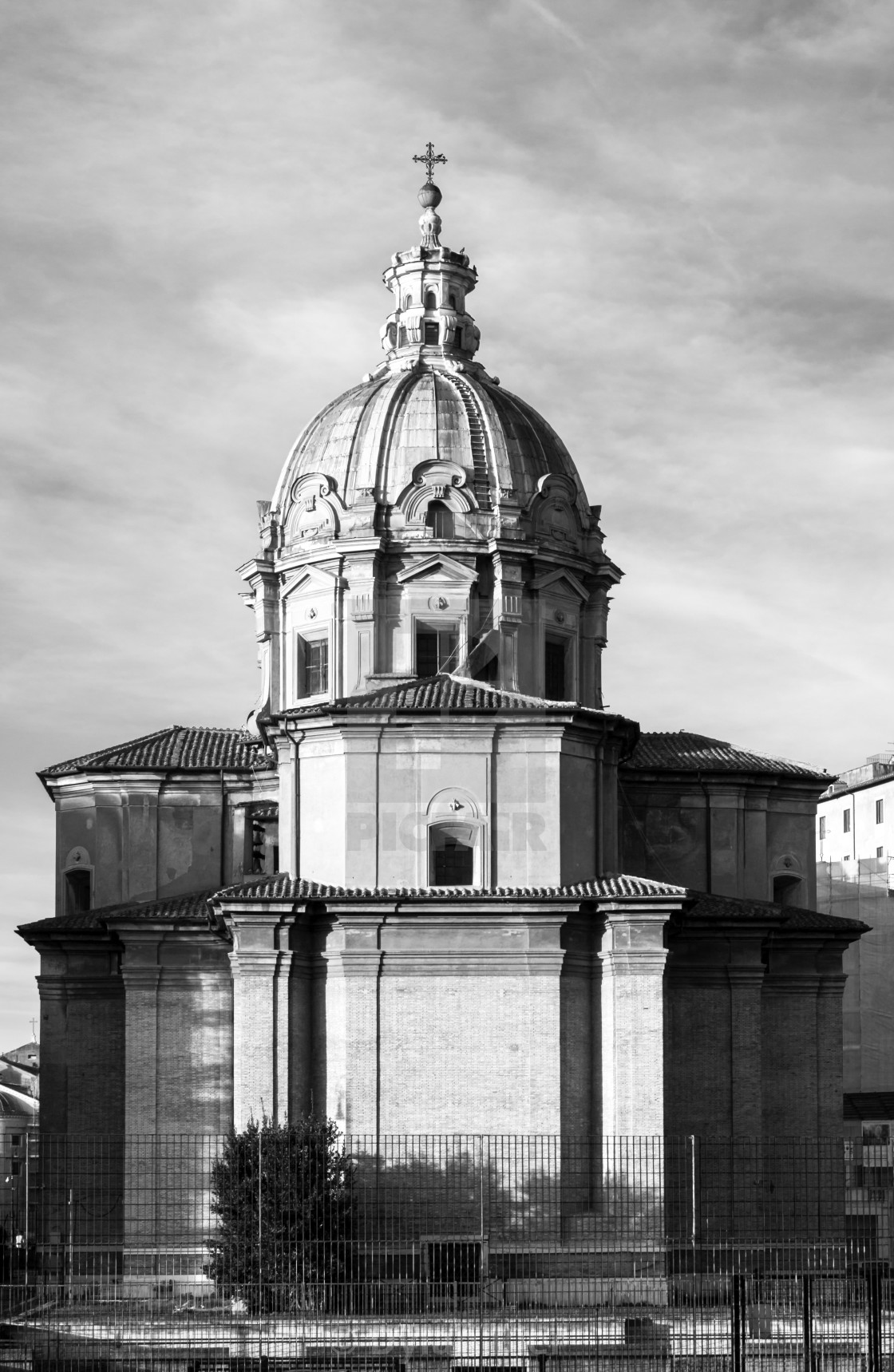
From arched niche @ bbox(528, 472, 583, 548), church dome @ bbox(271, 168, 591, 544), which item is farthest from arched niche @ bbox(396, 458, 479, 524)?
arched niche @ bbox(528, 472, 583, 548)

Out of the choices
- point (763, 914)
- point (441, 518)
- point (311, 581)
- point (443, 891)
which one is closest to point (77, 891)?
point (311, 581)

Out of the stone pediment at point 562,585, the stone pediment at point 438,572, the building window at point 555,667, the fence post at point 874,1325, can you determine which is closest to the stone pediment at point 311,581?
the stone pediment at point 438,572

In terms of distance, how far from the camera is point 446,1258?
1774 inches

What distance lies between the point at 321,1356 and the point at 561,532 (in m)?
30.5

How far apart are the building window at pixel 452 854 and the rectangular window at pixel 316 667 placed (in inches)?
375

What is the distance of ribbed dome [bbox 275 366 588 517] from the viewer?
62031 mm

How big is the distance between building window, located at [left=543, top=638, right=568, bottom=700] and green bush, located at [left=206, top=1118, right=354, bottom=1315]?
17770mm

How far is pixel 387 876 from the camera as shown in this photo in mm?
51750

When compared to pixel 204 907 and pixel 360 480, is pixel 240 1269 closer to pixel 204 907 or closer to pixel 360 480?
pixel 204 907

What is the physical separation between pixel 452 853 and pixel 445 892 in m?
1.34

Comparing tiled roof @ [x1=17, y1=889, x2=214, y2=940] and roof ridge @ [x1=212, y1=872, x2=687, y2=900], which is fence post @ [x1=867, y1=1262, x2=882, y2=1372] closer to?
roof ridge @ [x1=212, y1=872, x2=687, y2=900]

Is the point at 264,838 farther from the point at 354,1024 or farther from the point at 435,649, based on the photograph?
the point at 354,1024

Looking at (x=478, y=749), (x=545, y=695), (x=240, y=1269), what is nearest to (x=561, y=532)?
(x=545, y=695)

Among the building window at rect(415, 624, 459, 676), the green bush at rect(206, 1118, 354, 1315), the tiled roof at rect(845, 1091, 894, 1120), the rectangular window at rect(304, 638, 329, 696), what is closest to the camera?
the green bush at rect(206, 1118, 354, 1315)
